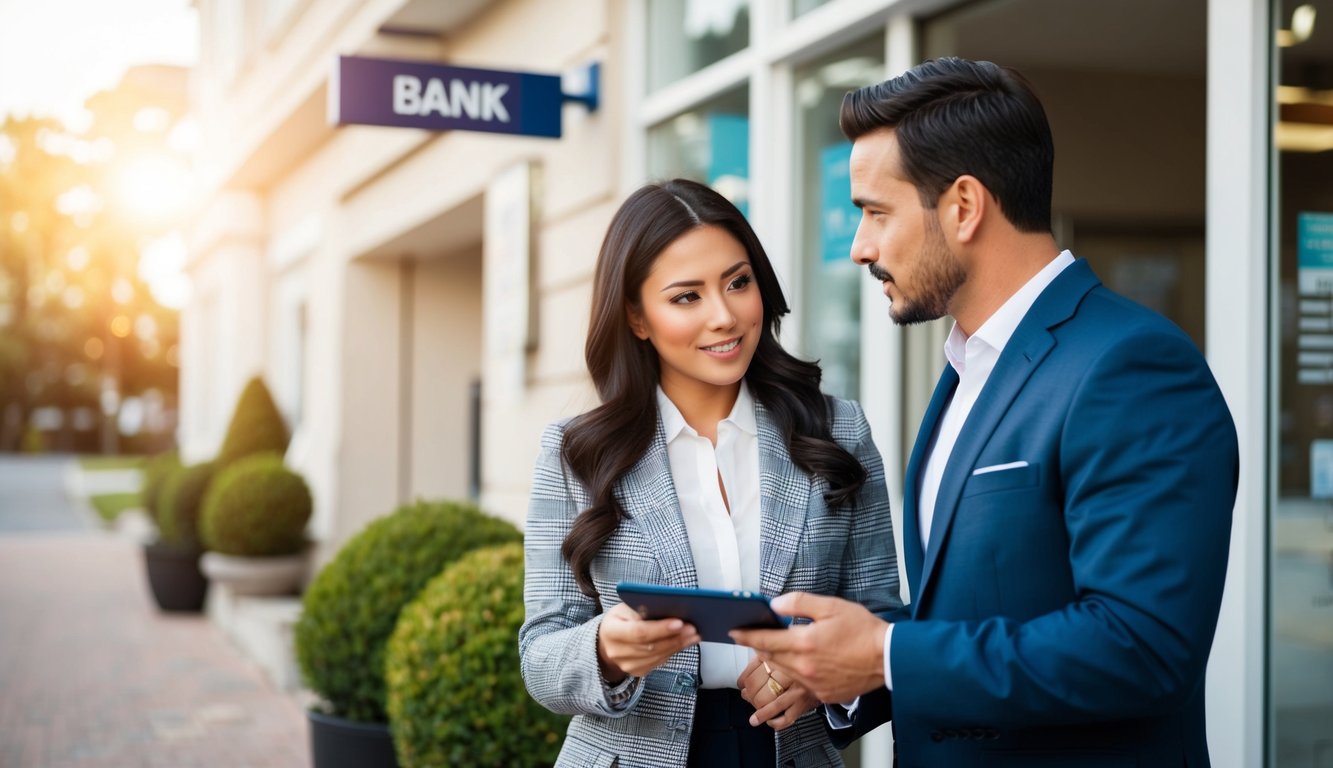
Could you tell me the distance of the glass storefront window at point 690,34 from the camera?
544 centimetres

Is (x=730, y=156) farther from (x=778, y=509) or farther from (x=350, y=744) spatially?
(x=778, y=509)

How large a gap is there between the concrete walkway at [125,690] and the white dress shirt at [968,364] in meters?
5.58

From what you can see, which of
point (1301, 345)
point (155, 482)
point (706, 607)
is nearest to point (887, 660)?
point (706, 607)

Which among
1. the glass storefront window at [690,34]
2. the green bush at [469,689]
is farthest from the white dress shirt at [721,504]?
the glass storefront window at [690,34]

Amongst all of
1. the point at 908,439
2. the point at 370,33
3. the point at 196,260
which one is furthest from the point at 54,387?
the point at 908,439

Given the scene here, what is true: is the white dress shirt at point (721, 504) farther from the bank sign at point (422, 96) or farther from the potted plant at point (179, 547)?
the potted plant at point (179, 547)

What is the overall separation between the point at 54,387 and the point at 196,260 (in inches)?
1830

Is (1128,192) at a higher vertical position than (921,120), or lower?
higher

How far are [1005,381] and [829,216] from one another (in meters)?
3.08

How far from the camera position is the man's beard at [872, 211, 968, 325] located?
6.41 ft

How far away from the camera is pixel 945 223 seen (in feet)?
6.36

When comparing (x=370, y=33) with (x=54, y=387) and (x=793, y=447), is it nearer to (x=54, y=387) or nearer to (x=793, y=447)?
(x=793, y=447)

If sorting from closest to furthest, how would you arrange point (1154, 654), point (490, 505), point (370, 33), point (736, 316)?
1. point (1154, 654)
2. point (736, 316)
3. point (490, 505)
4. point (370, 33)

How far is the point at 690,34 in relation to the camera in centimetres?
578
